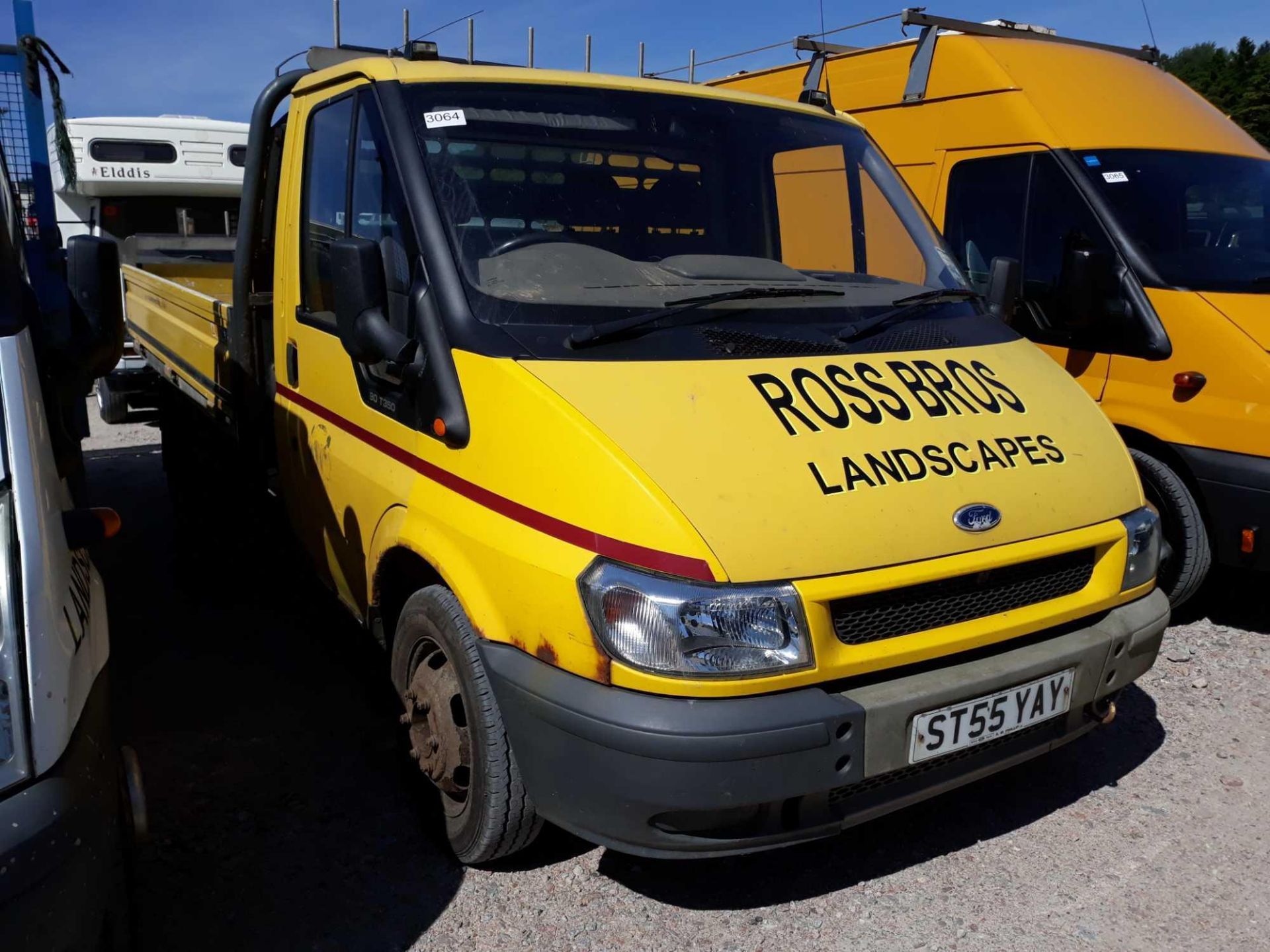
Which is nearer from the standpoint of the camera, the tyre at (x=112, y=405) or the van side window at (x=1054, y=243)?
the van side window at (x=1054, y=243)

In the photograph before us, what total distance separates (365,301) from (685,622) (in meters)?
1.28

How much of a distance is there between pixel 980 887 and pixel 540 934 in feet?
3.98

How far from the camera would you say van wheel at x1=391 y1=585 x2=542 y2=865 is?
260 centimetres

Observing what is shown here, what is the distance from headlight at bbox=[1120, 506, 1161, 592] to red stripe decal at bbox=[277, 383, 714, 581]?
1348mm

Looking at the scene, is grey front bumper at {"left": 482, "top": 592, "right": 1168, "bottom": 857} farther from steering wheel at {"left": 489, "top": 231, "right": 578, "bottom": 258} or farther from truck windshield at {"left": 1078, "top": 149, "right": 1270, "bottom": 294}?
truck windshield at {"left": 1078, "top": 149, "right": 1270, "bottom": 294}

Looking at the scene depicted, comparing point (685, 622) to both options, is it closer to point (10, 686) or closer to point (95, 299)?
point (10, 686)

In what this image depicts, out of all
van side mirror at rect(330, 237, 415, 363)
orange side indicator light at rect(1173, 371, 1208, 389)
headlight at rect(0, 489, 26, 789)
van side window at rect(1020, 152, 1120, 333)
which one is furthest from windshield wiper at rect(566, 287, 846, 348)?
orange side indicator light at rect(1173, 371, 1208, 389)

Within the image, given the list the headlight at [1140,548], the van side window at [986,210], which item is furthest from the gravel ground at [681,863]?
the van side window at [986,210]

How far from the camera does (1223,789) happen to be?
135 inches

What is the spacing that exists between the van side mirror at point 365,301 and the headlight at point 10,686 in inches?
44.6

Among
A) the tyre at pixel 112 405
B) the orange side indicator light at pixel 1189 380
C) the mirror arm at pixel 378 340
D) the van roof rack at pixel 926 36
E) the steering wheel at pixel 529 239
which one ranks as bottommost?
the tyre at pixel 112 405

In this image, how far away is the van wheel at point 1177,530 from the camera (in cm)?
442

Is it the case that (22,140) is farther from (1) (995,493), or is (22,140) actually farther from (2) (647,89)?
(1) (995,493)

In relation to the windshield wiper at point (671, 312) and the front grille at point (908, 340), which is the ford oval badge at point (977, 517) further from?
the windshield wiper at point (671, 312)
